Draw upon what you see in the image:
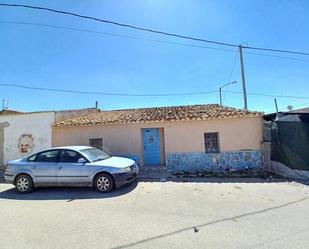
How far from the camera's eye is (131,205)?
662cm

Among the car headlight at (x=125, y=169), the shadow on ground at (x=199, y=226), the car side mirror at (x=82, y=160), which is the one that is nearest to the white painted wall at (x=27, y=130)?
the car side mirror at (x=82, y=160)

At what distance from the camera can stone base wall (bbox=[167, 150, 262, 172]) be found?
11547 millimetres

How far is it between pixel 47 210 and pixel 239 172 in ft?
26.4

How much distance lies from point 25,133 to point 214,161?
34.7 ft

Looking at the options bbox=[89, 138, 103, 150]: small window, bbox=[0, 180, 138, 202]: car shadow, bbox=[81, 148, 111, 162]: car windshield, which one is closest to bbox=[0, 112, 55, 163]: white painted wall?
bbox=[89, 138, 103, 150]: small window

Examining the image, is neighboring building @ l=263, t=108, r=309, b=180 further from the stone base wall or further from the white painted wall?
the white painted wall

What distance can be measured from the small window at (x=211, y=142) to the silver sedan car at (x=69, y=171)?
4624 millimetres

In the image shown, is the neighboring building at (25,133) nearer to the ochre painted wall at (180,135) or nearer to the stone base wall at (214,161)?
the ochre painted wall at (180,135)

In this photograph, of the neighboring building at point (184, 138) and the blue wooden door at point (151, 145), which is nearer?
the neighboring building at point (184, 138)

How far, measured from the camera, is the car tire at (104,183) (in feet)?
26.7

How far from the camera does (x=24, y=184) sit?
8555 millimetres

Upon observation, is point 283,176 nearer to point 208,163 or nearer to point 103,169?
point 208,163

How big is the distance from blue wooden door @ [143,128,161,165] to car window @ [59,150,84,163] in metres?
5.16

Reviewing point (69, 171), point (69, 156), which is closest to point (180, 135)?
point (69, 156)
